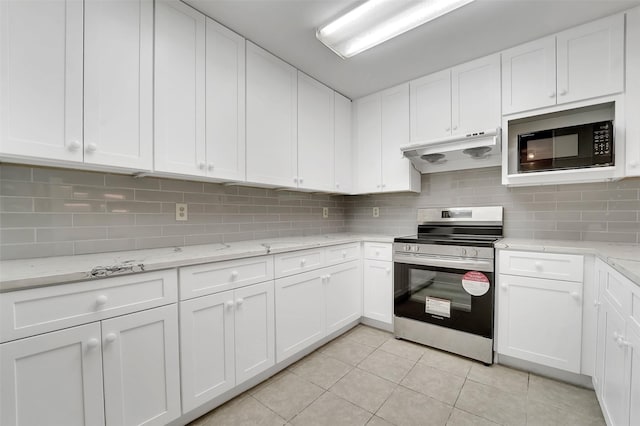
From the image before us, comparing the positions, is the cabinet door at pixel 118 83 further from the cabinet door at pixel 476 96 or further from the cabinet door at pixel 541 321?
the cabinet door at pixel 541 321

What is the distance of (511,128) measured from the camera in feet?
7.62

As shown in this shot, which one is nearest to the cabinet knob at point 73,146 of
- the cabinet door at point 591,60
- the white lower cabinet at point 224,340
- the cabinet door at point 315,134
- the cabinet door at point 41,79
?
the cabinet door at point 41,79

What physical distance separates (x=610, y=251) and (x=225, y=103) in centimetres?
262


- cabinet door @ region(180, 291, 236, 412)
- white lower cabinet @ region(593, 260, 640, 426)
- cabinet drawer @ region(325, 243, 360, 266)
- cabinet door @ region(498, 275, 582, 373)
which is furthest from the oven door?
cabinet door @ region(180, 291, 236, 412)

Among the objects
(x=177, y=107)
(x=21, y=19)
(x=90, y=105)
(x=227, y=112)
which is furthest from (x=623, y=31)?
(x=21, y=19)

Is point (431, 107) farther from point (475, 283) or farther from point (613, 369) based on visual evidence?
point (613, 369)

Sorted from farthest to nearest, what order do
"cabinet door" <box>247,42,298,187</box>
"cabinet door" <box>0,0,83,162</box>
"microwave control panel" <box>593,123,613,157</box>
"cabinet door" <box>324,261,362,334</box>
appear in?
"cabinet door" <box>324,261,362,334</box> < "cabinet door" <box>247,42,298,187</box> < "microwave control panel" <box>593,123,613,157</box> < "cabinet door" <box>0,0,83,162</box>

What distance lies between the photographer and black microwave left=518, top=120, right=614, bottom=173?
1.77 m

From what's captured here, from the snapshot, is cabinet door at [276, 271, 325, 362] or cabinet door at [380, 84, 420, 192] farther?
cabinet door at [380, 84, 420, 192]

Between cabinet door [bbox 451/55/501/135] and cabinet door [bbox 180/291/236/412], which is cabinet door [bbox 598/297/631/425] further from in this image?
cabinet door [bbox 180/291/236/412]

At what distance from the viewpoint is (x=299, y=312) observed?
206cm

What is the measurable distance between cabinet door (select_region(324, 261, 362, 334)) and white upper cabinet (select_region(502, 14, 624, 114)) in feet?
6.30

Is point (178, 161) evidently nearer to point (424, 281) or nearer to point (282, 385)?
point (282, 385)

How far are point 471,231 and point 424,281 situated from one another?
2.35 feet
